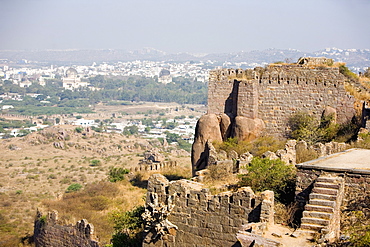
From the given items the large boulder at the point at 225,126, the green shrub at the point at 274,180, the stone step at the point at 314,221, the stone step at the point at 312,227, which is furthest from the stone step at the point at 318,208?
the large boulder at the point at 225,126

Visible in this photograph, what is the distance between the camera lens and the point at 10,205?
33844 mm

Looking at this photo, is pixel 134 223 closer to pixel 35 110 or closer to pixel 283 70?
pixel 283 70

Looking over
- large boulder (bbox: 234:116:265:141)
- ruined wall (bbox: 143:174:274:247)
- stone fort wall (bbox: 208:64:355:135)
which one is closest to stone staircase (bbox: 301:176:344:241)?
ruined wall (bbox: 143:174:274:247)

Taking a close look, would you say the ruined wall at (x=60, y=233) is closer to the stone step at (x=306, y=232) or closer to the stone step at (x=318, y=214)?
the stone step at (x=318, y=214)

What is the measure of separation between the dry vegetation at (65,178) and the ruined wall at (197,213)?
706 centimetres

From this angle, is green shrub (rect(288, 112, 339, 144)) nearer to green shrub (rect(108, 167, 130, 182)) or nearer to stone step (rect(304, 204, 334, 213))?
stone step (rect(304, 204, 334, 213))

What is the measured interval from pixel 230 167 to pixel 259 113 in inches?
274

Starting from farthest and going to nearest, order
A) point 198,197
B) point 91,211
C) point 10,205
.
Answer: point 10,205 → point 91,211 → point 198,197

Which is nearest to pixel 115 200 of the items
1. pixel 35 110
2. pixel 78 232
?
pixel 78 232

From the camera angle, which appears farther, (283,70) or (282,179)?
(283,70)

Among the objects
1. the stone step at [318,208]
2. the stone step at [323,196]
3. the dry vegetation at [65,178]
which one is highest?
the stone step at [323,196]

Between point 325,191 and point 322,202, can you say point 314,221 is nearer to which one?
point 322,202

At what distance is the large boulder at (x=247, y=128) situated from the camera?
19.9m

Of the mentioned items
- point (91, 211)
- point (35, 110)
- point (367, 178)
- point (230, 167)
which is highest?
point (367, 178)
